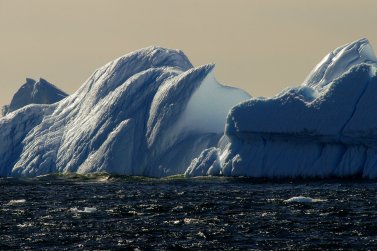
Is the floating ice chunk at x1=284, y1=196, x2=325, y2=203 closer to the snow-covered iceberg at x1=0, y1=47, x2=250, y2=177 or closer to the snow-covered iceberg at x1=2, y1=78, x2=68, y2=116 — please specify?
the snow-covered iceberg at x1=0, y1=47, x2=250, y2=177

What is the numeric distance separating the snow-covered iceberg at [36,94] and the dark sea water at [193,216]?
4917cm

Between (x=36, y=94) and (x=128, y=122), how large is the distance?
115 feet

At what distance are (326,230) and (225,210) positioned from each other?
1069cm

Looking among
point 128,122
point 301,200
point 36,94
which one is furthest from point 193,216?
point 36,94

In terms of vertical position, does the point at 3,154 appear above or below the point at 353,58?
below

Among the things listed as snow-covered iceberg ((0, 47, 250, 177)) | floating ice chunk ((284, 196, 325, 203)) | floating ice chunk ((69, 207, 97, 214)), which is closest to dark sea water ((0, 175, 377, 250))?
floating ice chunk ((69, 207, 97, 214))

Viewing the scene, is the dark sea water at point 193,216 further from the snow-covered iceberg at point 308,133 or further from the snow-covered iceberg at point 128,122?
the snow-covered iceberg at point 128,122

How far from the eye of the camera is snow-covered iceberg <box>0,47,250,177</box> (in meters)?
90.9

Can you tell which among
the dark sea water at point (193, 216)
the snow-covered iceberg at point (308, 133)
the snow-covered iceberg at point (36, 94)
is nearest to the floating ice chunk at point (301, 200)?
the dark sea water at point (193, 216)

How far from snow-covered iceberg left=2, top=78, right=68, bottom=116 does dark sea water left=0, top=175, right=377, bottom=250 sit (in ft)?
161

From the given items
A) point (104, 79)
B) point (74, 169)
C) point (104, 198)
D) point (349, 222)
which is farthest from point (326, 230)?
point (104, 79)

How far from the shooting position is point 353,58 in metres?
89.6

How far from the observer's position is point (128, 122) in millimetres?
94000

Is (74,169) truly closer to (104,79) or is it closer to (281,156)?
(104,79)
